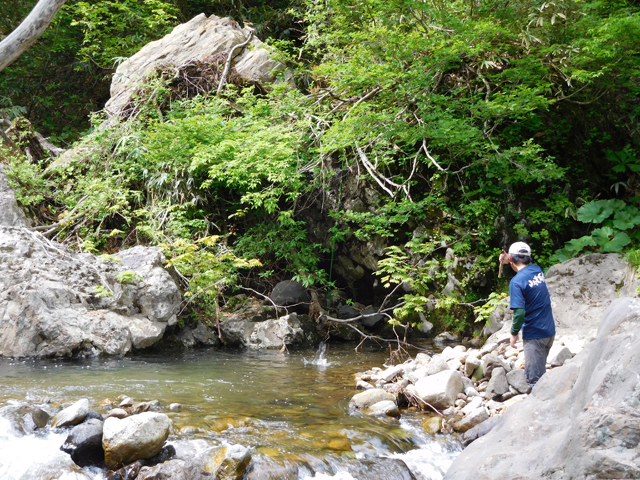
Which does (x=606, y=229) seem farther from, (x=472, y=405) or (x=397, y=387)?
(x=397, y=387)

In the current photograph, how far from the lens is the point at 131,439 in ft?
11.9

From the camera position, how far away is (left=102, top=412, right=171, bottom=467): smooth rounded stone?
360cm

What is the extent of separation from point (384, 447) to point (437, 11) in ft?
23.8

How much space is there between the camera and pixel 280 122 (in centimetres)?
1015

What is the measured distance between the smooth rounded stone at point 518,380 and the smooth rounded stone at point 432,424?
2.95ft

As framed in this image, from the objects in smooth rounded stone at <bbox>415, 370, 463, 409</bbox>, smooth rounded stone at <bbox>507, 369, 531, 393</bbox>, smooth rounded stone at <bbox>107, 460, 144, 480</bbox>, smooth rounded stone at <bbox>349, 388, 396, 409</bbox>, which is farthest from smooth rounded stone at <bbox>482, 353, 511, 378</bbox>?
smooth rounded stone at <bbox>107, 460, 144, 480</bbox>

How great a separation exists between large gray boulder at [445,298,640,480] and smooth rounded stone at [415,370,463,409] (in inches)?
71.8

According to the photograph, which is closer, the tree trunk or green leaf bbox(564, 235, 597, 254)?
the tree trunk

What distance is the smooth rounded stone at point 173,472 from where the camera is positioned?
3.44 m

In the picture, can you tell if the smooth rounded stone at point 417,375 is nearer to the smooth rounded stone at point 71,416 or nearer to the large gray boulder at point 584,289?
the large gray boulder at point 584,289

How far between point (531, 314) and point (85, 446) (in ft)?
12.9

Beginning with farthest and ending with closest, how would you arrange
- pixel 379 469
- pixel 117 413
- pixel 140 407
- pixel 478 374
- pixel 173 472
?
1. pixel 478 374
2. pixel 140 407
3. pixel 117 413
4. pixel 379 469
5. pixel 173 472

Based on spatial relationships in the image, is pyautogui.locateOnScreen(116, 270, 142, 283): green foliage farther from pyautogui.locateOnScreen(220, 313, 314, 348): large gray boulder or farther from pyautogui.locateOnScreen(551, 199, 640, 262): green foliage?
pyautogui.locateOnScreen(551, 199, 640, 262): green foliage

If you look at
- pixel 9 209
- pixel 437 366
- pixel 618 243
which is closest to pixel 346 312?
pixel 437 366
